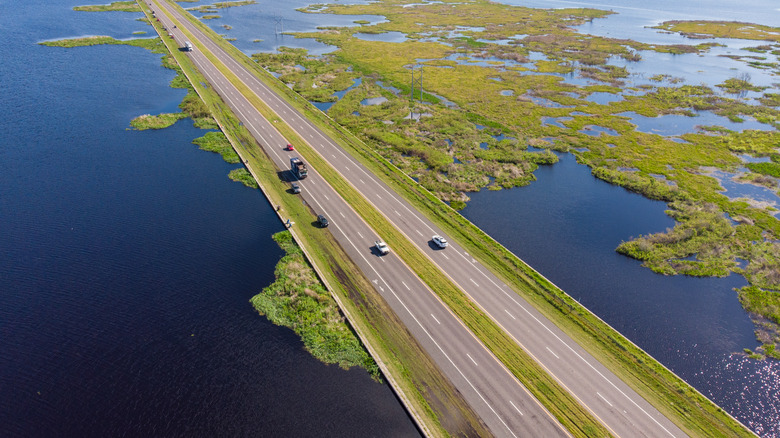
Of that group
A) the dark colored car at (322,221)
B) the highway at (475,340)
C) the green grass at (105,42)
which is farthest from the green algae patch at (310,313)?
the green grass at (105,42)

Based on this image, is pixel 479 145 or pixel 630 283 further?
pixel 479 145

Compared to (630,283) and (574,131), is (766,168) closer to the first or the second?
(574,131)

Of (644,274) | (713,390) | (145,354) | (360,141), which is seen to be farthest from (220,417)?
(360,141)

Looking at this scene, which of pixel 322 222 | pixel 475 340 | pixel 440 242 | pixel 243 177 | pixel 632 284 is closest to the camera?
pixel 475 340

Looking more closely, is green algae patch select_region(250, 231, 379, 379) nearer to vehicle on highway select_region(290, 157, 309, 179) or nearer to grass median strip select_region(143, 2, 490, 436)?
grass median strip select_region(143, 2, 490, 436)

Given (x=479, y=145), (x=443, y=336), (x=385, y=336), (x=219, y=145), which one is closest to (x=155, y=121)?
(x=219, y=145)

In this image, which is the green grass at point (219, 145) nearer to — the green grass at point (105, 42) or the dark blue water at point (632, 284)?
the dark blue water at point (632, 284)
